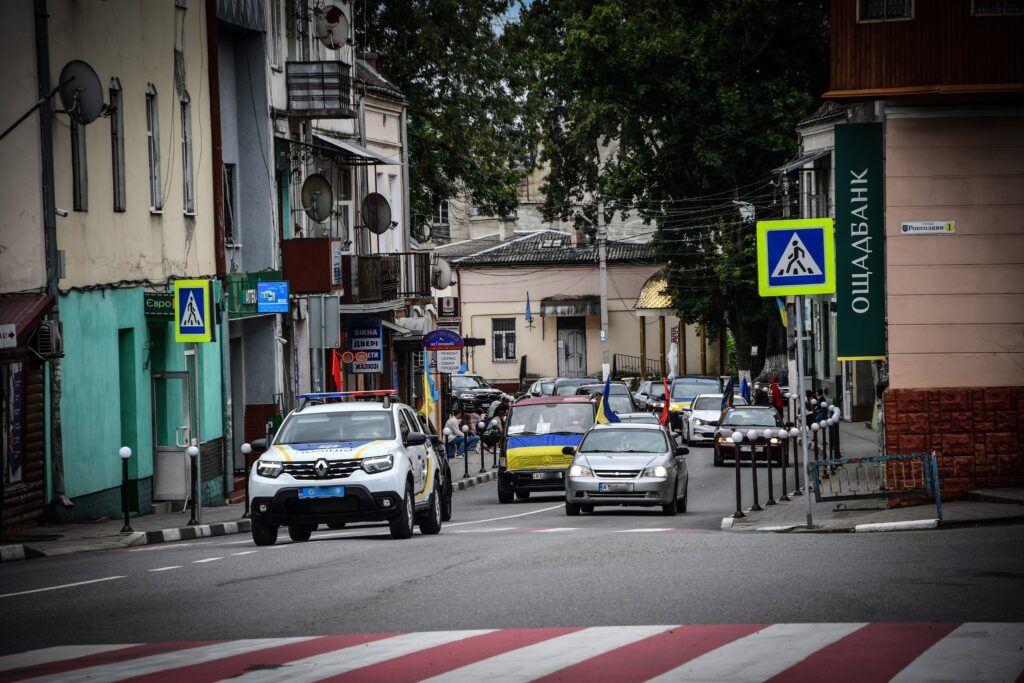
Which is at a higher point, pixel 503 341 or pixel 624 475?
pixel 503 341

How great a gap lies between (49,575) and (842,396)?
39.5 meters

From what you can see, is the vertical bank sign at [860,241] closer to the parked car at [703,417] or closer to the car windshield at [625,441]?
the car windshield at [625,441]

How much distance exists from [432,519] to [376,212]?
20.9 meters

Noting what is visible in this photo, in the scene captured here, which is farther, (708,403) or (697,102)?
(697,102)

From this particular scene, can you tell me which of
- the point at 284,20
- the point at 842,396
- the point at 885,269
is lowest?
the point at 842,396

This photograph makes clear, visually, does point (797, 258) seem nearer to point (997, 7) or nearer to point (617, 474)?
point (997, 7)

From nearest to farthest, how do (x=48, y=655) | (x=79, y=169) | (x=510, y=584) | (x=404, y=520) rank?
(x=48, y=655) → (x=510, y=584) → (x=404, y=520) → (x=79, y=169)

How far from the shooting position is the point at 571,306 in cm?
8175

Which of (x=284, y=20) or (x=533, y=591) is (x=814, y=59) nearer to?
(x=284, y=20)

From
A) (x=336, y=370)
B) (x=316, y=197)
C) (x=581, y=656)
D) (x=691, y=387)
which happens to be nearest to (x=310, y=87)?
(x=316, y=197)

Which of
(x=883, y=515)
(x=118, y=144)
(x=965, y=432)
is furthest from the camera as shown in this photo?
(x=118, y=144)

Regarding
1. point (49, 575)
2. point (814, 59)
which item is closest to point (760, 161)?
point (814, 59)

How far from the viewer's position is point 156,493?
26.9 m

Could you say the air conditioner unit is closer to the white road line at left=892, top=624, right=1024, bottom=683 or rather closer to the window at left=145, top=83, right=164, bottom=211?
the window at left=145, top=83, right=164, bottom=211
